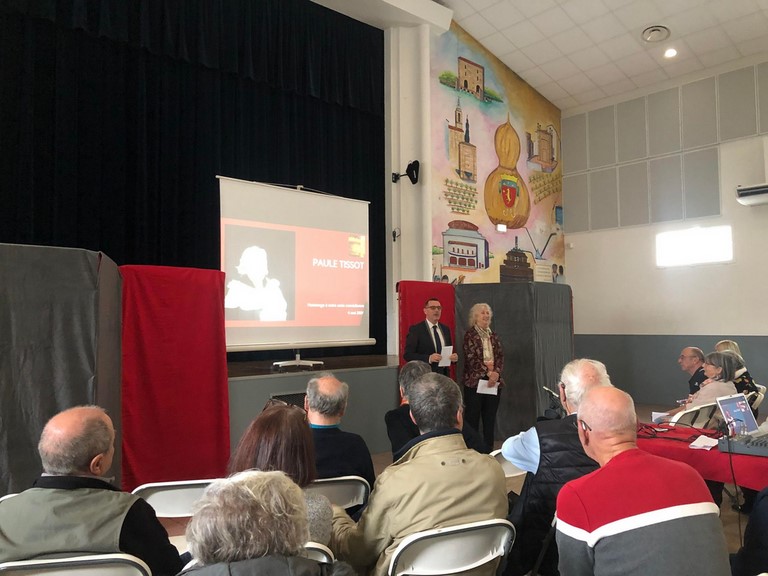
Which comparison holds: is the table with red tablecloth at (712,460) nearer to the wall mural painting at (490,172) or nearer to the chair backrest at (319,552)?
the chair backrest at (319,552)

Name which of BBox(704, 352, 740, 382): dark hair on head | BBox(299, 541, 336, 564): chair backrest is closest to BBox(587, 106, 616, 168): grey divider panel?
BBox(704, 352, 740, 382): dark hair on head

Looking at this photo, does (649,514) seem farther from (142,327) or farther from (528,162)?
(528,162)

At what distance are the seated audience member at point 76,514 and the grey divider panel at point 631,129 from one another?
352 inches

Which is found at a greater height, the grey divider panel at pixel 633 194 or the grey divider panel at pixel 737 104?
the grey divider panel at pixel 737 104

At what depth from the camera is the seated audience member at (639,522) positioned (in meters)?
1.25

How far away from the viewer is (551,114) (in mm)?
9469

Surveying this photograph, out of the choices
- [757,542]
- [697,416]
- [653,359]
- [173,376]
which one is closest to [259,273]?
[173,376]

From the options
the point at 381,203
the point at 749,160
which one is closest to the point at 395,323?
the point at 381,203

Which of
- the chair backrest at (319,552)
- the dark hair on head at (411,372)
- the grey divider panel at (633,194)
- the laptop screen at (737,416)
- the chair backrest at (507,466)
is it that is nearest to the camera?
the chair backrest at (319,552)

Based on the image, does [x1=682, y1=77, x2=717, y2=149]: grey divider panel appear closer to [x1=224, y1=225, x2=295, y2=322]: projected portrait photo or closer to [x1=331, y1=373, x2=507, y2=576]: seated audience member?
[x1=224, y1=225, x2=295, y2=322]: projected portrait photo

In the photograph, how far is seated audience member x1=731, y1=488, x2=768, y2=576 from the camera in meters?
1.56

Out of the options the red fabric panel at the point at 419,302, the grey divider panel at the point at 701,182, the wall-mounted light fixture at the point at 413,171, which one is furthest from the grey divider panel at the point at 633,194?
the red fabric panel at the point at 419,302

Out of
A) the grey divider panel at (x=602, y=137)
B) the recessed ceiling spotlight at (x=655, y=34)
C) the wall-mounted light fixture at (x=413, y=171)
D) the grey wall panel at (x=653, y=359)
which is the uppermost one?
the recessed ceiling spotlight at (x=655, y=34)

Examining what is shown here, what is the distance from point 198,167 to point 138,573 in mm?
4859
